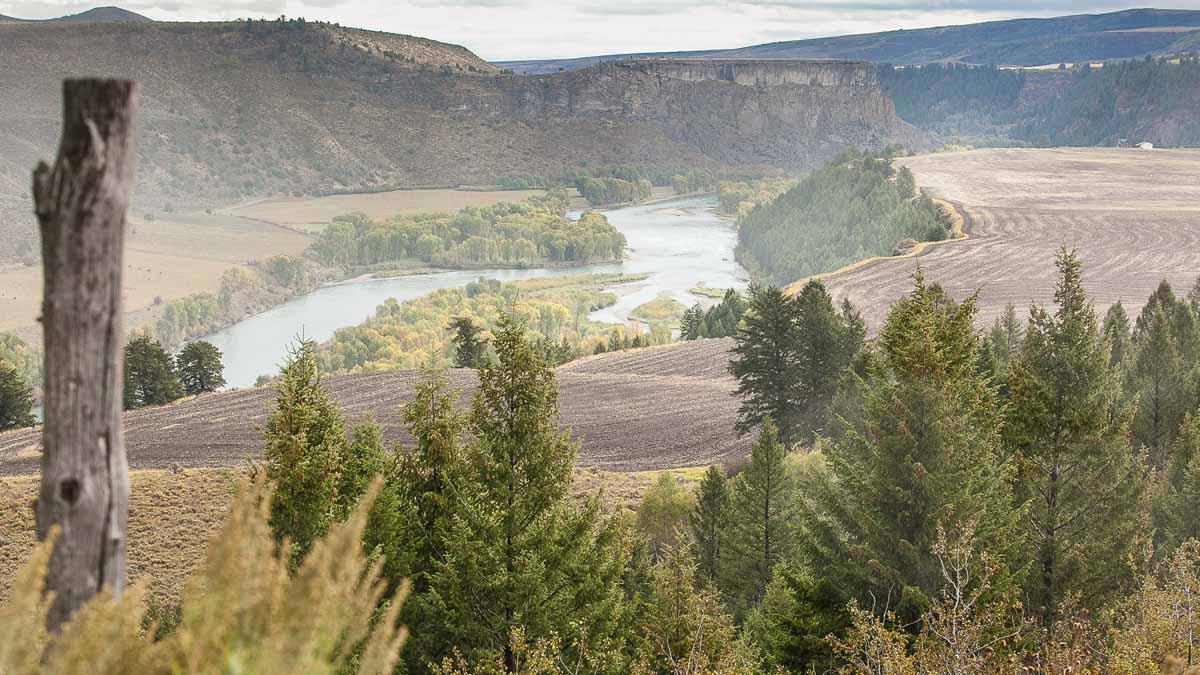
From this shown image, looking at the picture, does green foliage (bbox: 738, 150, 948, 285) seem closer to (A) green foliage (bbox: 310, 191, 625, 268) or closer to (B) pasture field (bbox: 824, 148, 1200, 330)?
(B) pasture field (bbox: 824, 148, 1200, 330)

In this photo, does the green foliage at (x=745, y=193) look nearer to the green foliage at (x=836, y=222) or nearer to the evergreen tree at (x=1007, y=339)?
the green foliage at (x=836, y=222)

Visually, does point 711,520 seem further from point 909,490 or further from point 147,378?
point 147,378

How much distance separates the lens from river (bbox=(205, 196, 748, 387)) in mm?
76562

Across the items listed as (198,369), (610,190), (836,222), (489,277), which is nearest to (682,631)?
Result: (198,369)

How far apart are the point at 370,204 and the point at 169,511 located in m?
130

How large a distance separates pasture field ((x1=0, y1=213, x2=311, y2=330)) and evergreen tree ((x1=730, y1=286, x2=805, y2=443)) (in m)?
56.2

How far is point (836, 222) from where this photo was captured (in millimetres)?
101500

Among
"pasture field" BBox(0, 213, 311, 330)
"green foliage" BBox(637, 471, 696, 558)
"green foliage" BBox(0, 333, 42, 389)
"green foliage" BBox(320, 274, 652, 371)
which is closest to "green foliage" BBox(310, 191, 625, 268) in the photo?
"pasture field" BBox(0, 213, 311, 330)

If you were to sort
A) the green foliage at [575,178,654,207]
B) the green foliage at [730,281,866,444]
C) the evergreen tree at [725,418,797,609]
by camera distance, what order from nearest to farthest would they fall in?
the evergreen tree at [725,418,797,609], the green foliage at [730,281,866,444], the green foliage at [575,178,654,207]

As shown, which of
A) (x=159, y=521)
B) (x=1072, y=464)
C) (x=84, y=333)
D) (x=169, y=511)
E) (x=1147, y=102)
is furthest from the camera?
(x=1147, y=102)

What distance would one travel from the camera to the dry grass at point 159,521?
24703 mm

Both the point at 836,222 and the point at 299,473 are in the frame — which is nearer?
the point at 299,473

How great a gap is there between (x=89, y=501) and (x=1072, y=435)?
580 inches

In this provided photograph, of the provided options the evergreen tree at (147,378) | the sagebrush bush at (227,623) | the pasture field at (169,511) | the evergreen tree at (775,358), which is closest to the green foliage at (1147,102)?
the evergreen tree at (775,358)
